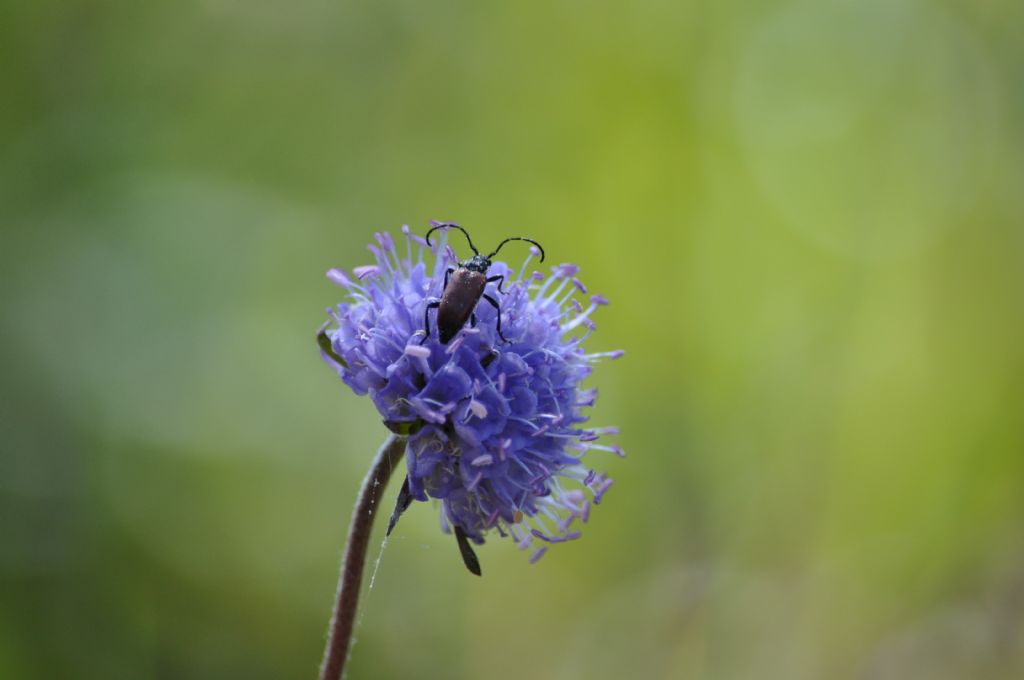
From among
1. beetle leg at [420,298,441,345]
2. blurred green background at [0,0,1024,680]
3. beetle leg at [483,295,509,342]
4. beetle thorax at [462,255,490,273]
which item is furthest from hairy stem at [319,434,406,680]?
blurred green background at [0,0,1024,680]

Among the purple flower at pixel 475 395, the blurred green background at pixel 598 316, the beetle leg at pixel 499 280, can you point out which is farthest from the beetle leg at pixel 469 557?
the blurred green background at pixel 598 316

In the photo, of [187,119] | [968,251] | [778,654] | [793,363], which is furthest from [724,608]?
[187,119]

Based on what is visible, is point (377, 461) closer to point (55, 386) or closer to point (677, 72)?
point (55, 386)

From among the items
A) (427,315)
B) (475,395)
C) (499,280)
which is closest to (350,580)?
(475,395)

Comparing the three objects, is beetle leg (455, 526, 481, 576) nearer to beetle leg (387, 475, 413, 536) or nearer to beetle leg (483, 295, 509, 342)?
beetle leg (387, 475, 413, 536)

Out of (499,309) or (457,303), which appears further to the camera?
(499,309)

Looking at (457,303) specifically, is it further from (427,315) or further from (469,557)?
(469,557)
